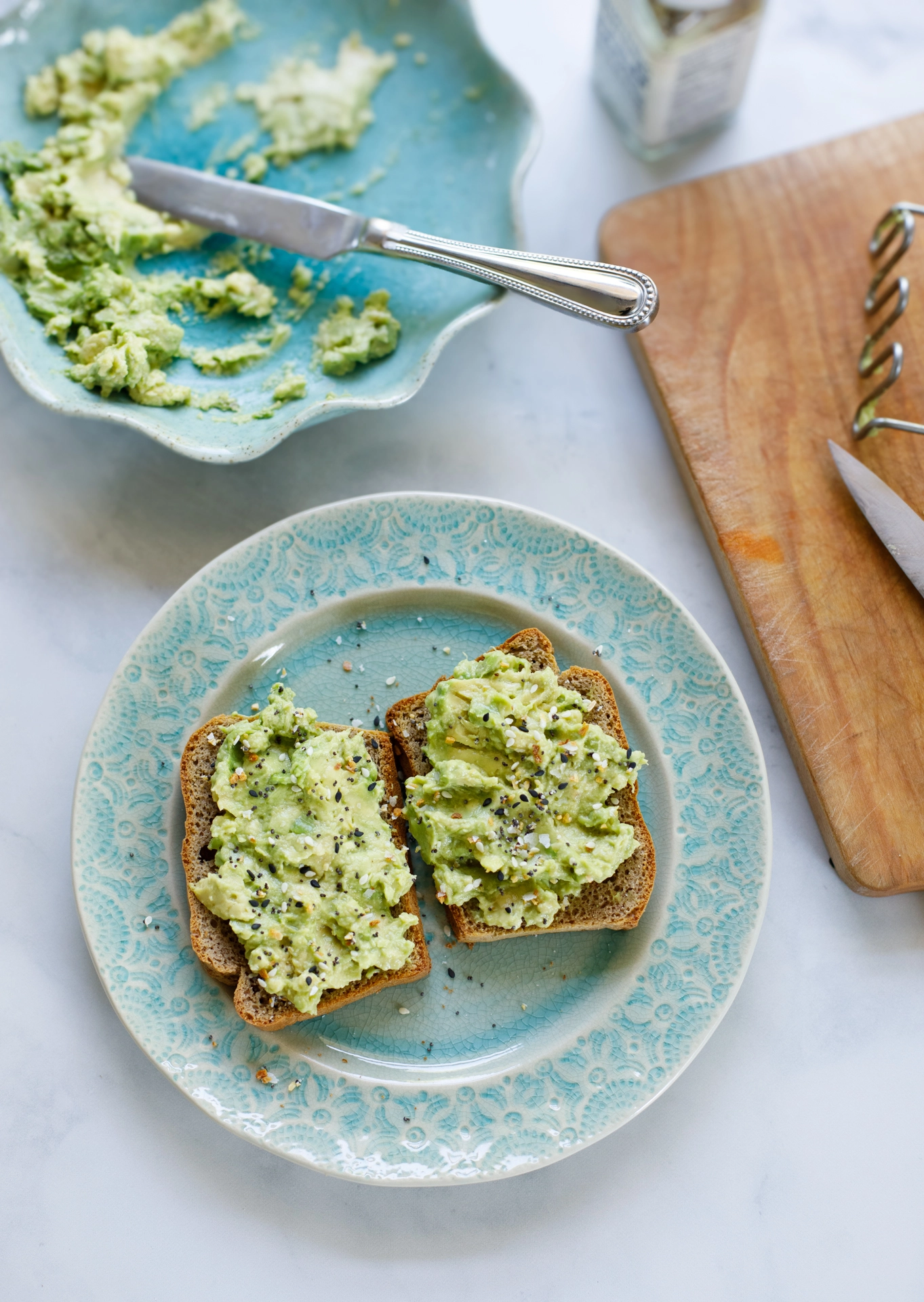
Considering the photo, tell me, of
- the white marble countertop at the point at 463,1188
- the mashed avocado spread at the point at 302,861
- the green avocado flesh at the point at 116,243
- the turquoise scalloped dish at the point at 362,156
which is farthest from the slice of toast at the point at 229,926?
the green avocado flesh at the point at 116,243

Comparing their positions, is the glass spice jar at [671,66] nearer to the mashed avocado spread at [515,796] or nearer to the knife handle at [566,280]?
the knife handle at [566,280]

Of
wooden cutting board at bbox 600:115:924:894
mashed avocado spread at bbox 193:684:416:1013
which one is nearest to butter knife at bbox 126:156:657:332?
wooden cutting board at bbox 600:115:924:894

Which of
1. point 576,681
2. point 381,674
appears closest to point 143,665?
point 381,674

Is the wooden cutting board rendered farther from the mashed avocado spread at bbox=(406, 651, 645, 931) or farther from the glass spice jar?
the mashed avocado spread at bbox=(406, 651, 645, 931)

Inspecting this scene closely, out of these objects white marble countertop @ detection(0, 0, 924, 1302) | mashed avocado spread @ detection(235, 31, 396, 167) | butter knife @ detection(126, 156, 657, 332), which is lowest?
white marble countertop @ detection(0, 0, 924, 1302)

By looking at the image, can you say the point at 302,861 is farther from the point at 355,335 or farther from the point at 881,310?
the point at 881,310

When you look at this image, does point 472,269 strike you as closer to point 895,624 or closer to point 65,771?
point 895,624
